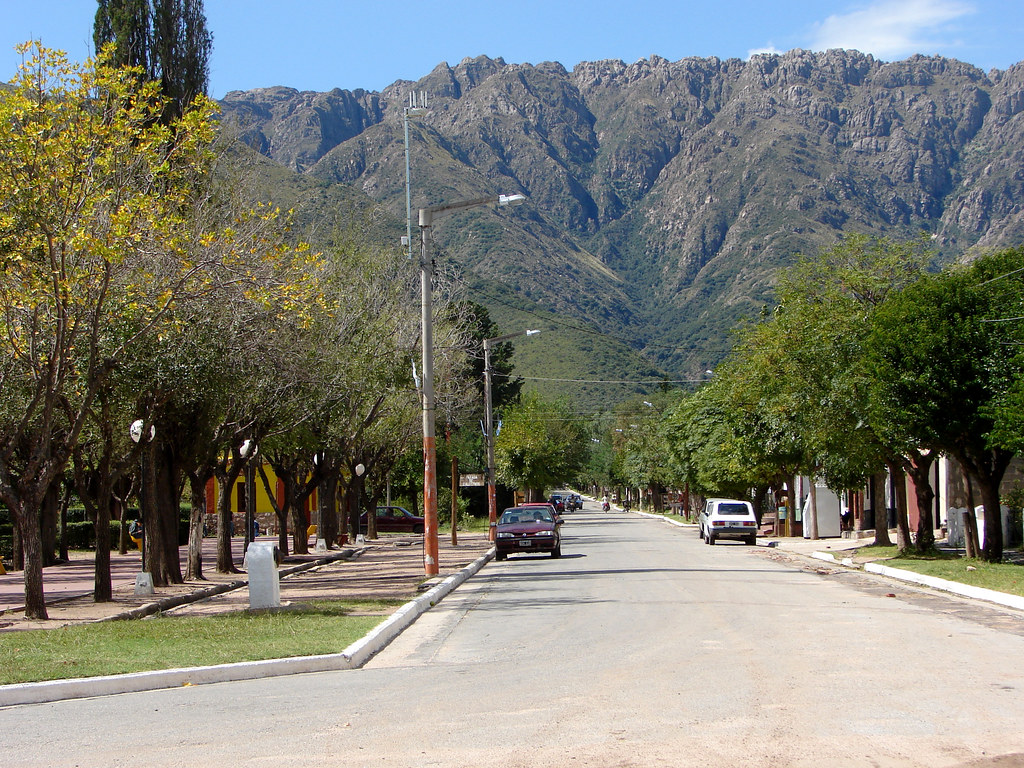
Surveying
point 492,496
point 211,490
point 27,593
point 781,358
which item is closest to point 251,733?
point 27,593

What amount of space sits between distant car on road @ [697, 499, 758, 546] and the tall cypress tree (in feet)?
86.0

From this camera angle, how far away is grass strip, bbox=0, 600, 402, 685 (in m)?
11.7

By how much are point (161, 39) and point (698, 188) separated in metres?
147

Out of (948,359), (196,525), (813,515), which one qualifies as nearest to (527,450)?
(813,515)

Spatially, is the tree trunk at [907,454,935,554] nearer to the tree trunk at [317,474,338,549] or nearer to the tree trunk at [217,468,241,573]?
the tree trunk at [217,468,241,573]

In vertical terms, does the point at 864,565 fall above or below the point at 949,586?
below

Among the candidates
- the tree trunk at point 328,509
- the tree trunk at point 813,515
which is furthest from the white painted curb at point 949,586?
the tree trunk at point 328,509

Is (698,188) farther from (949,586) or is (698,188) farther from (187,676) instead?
(187,676)

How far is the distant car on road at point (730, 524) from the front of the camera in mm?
43125

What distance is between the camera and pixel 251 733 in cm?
845

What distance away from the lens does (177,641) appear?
543 inches

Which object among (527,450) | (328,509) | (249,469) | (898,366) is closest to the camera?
(898,366)

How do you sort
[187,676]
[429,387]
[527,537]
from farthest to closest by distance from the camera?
[527,537]
[429,387]
[187,676]

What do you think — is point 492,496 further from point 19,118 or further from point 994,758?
point 994,758
